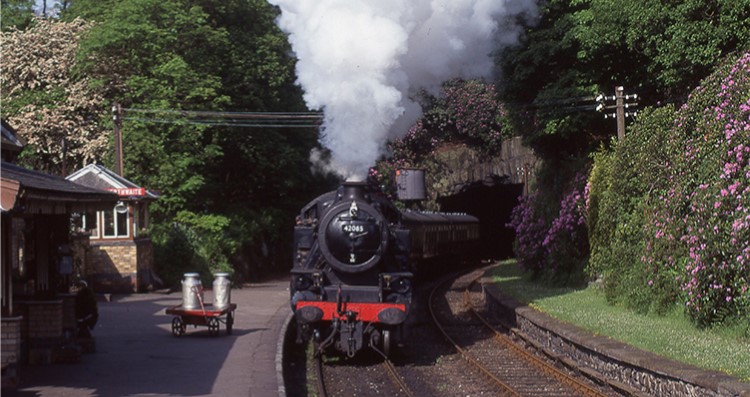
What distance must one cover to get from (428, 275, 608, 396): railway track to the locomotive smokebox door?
765 inches

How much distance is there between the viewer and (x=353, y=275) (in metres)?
15.1

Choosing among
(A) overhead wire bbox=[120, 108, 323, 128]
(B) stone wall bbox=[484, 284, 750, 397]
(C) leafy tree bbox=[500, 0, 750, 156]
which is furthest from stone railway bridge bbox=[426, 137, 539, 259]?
(B) stone wall bbox=[484, 284, 750, 397]

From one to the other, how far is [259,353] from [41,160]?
988 inches

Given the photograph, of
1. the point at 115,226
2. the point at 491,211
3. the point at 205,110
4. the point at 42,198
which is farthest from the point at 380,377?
the point at 491,211

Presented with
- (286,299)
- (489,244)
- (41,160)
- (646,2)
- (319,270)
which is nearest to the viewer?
(319,270)

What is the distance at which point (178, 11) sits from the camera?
3384 cm

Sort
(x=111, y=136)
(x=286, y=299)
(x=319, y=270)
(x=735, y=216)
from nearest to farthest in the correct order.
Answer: (x=735, y=216) < (x=319, y=270) < (x=286, y=299) < (x=111, y=136)

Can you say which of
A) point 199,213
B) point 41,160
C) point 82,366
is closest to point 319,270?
point 82,366

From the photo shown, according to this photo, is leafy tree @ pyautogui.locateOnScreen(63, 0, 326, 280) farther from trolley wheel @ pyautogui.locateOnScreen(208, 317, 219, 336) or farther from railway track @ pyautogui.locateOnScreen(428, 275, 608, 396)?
trolley wheel @ pyautogui.locateOnScreen(208, 317, 219, 336)

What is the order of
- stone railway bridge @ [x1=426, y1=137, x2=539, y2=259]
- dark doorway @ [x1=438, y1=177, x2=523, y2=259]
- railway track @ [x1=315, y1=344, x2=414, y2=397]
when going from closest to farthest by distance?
1. railway track @ [x1=315, y1=344, x2=414, y2=397]
2. stone railway bridge @ [x1=426, y1=137, x2=539, y2=259]
3. dark doorway @ [x1=438, y1=177, x2=523, y2=259]

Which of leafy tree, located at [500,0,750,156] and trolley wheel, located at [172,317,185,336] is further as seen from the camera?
leafy tree, located at [500,0,750,156]

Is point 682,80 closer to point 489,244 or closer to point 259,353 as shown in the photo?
point 259,353

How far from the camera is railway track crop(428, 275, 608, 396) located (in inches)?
508

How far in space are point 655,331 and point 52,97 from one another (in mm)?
27399
